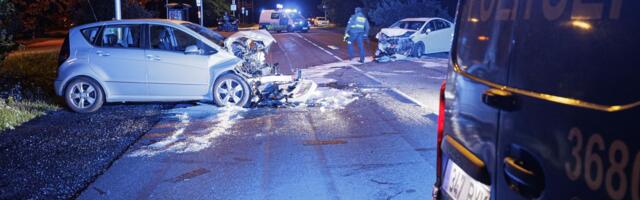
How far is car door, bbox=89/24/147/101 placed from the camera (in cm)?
976

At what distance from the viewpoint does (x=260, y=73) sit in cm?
1079

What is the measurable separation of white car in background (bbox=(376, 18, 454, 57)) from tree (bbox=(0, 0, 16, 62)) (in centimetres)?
1166

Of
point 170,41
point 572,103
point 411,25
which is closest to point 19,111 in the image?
point 170,41

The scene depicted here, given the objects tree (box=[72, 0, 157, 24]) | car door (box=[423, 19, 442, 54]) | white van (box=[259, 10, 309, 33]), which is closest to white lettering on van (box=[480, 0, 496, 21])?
car door (box=[423, 19, 442, 54])

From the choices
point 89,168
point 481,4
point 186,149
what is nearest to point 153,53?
point 186,149

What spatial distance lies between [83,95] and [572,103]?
8.94m

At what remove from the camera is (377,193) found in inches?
212

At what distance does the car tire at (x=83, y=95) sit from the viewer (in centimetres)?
975

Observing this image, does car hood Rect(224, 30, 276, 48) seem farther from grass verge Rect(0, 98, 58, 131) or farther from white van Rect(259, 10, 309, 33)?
white van Rect(259, 10, 309, 33)

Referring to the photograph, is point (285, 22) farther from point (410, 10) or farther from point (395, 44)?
point (395, 44)

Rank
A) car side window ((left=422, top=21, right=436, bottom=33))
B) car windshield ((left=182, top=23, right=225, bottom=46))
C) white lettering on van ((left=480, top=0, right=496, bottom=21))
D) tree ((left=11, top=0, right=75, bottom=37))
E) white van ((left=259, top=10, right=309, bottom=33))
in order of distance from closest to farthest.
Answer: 1. white lettering on van ((left=480, top=0, right=496, bottom=21))
2. car windshield ((left=182, top=23, right=225, bottom=46))
3. car side window ((left=422, top=21, right=436, bottom=33))
4. tree ((left=11, top=0, right=75, bottom=37))
5. white van ((left=259, top=10, right=309, bottom=33))

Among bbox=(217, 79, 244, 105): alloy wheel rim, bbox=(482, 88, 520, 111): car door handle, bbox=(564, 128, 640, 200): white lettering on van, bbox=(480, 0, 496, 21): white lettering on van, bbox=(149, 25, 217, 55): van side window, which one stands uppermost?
bbox=(480, 0, 496, 21): white lettering on van

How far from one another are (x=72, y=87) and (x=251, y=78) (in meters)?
2.78

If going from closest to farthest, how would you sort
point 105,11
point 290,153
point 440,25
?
point 290,153 → point 440,25 → point 105,11
